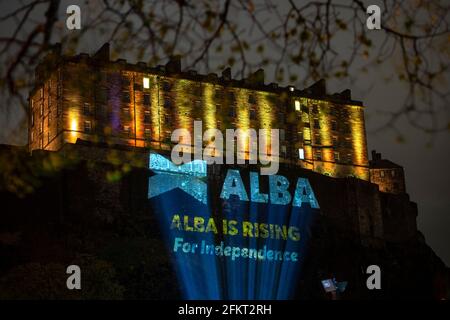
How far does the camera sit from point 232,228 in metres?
46.1

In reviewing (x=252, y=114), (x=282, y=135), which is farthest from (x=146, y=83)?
(x=282, y=135)

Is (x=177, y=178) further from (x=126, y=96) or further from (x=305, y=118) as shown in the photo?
(x=305, y=118)

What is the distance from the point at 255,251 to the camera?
4616 cm

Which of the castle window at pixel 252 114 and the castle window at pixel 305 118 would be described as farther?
the castle window at pixel 305 118

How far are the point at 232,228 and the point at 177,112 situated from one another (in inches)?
609

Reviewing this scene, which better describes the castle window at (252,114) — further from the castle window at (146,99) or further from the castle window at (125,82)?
the castle window at (125,82)

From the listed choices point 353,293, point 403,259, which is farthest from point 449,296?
point 353,293

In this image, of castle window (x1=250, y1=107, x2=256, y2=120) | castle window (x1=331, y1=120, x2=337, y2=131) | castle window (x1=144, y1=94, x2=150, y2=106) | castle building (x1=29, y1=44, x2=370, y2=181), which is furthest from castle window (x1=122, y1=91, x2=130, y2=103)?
castle window (x1=331, y1=120, x2=337, y2=131)

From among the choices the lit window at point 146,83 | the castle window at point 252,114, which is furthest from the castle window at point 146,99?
the castle window at point 252,114

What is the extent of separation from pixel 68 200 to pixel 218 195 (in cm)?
928

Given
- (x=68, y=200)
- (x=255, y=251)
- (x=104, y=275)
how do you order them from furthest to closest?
(x=255, y=251) → (x=68, y=200) → (x=104, y=275)

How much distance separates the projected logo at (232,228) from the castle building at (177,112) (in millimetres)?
6054

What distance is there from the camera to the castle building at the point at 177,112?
54812 millimetres
